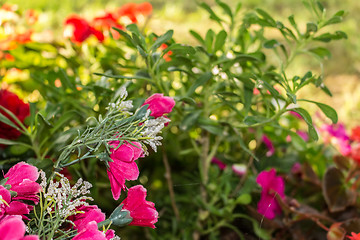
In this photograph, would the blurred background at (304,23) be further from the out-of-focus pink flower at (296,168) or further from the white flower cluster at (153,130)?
the white flower cluster at (153,130)

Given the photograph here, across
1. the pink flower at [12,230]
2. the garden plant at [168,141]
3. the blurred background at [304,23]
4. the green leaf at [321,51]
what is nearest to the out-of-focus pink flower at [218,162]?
the garden plant at [168,141]

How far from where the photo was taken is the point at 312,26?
20.7 inches

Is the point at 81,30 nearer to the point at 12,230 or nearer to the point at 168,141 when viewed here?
the point at 168,141

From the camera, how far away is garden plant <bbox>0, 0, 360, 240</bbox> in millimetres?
332

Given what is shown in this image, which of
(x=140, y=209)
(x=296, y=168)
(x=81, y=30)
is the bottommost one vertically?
(x=296, y=168)

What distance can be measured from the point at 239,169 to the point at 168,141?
0.43ft

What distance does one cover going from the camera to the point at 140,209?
348 mm

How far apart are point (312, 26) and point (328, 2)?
2717 mm

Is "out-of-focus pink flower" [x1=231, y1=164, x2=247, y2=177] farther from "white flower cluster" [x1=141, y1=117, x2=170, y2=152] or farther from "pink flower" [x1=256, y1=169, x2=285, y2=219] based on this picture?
"white flower cluster" [x1=141, y1=117, x2=170, y2=152]

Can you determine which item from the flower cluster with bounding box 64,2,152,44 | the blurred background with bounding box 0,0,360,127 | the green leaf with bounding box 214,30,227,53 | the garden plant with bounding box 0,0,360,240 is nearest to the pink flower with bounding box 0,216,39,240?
the garden plant with bounding box 0,0,360,240

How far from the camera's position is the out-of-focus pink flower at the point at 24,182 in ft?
1.03

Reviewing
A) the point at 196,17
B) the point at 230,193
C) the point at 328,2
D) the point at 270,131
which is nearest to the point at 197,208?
the point at 230,193

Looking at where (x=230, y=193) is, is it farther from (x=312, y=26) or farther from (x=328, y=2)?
(x=328, y=2)

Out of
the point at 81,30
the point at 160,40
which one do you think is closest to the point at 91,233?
the point at 160,40
